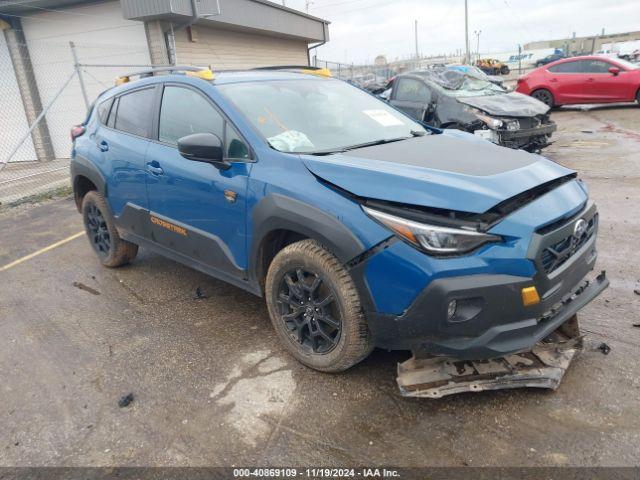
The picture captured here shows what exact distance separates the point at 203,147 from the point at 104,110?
222cm

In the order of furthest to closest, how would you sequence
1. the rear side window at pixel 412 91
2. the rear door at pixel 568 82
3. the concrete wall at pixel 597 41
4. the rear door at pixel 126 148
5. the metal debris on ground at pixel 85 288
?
the concrete wall at pixel 597 41 → the rear door at pixel 568 82 → the rear side window at pixel 412 91 → the metal debris on ground at pixel 85 288 → the rear door at pixel 126 148

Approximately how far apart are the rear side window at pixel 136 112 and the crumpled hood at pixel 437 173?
184 cm

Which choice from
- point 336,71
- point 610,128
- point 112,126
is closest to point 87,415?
point 112,126

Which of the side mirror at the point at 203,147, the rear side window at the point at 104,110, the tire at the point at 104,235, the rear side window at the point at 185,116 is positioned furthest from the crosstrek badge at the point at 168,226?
the rear side window at the point at 104,110

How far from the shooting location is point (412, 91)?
29.8 feet

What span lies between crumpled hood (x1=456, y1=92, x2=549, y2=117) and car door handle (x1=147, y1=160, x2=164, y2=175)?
19.4 ft

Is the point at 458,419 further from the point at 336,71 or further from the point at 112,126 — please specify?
the point at 336,71

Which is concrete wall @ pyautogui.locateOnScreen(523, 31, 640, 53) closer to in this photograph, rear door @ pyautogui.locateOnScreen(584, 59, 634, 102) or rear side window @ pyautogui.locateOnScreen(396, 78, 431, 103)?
rear door @ pyautogui.locateOnScreen(584, 59, 634, 102)

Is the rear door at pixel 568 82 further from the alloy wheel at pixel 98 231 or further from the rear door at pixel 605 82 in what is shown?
the alloy wheel at pixel 98 231

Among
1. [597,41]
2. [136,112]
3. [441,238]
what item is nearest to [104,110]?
[136,112]

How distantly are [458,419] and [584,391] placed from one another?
0.74 m

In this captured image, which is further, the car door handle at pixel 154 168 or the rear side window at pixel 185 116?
the car door handle at pixel 154 168

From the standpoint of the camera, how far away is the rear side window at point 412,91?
887cm

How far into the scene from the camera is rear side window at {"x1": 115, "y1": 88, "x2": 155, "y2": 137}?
4.06m
